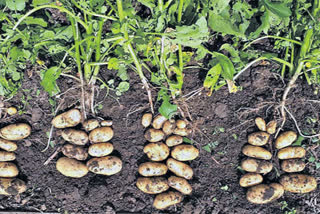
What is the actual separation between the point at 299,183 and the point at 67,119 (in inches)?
57.7

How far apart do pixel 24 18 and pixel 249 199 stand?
1681 millimetres

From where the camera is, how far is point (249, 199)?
7.43 feet

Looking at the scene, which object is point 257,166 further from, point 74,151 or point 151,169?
point 74,151

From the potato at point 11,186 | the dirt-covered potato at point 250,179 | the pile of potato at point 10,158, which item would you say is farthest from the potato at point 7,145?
the dirt-covered potato at point 250,179

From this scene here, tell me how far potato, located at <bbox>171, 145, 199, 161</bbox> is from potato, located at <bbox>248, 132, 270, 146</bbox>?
35 centimetres

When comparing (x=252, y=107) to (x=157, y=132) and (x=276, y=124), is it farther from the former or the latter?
(x=157, y=132)

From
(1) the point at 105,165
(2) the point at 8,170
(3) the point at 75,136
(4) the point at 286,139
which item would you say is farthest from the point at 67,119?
(4) the point at 286,139

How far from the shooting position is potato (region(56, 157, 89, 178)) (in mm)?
2277

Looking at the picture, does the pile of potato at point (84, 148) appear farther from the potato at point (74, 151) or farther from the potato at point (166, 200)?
the potato at point (166, 200)

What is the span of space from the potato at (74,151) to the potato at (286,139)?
1197 millimetres

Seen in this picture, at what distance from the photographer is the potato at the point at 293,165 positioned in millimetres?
2299

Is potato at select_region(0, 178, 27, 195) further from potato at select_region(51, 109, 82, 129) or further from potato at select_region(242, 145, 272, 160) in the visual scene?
potato at select_region(242, 145, 272, 160)

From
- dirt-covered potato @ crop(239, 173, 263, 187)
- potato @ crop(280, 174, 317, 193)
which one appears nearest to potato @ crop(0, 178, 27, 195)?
dirt-covered potato @ crop(239, 173, 263, 187)

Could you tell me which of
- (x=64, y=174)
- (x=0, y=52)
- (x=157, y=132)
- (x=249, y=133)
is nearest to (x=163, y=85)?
(x=157, y=132)
